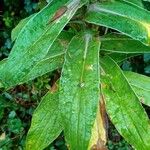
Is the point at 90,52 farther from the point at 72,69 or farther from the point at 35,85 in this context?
the point at 35,85

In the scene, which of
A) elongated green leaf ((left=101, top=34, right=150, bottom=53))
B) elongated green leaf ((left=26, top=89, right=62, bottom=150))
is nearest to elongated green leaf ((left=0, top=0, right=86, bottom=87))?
elongated green leaf ((left=101, top=34, right=150, bottom=53))

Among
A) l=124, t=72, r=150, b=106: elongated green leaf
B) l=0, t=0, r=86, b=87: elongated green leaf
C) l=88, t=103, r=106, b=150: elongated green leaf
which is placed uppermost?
l=0, t=0, r=86, b=87: elongated green leaf

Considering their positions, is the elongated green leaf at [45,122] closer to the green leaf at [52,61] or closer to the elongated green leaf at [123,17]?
the green leaf at [52,61]

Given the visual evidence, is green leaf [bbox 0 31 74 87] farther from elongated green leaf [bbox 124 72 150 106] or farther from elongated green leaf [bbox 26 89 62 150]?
elongated green leaf [bbox 124 72 150 106]

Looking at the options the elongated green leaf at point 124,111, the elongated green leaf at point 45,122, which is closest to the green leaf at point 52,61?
the elongated green leaf at point 45,122

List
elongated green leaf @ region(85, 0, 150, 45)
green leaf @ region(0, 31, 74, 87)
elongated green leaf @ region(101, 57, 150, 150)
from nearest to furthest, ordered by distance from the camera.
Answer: elongated green leaf @ region(85, 0, 150, 45), elongated green leaf @ region(101, 57, 150, 150), green leaf @ region(0, 31, 74, 87)

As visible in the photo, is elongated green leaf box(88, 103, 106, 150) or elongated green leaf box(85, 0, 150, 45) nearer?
elongated green leaf box(85, 0, 150, 45)
